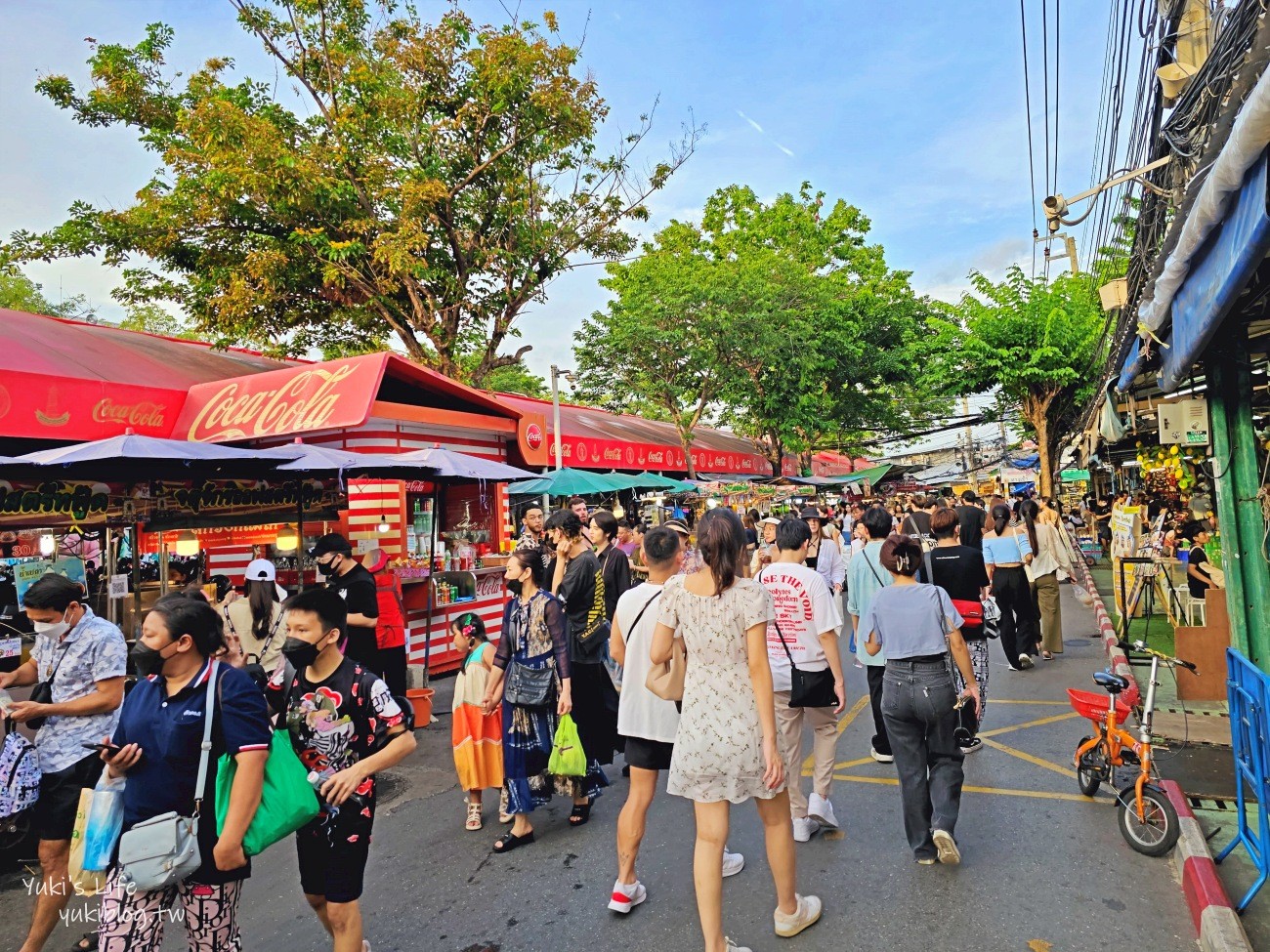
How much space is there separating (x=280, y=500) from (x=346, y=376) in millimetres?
1902

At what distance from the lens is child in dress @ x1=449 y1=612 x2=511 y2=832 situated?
14.8ft

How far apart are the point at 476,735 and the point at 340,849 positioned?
1878 mm

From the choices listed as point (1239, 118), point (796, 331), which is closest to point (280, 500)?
point (1239, 118)

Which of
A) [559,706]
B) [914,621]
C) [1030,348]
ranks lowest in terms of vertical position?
[559,706]

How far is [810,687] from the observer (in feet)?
12.9

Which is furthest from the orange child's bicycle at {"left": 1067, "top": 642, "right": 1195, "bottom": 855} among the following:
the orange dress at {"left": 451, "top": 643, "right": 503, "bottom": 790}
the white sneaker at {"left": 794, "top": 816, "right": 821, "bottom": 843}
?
the orange dress at {"left": 451, "top": 643, "right": 503, "bottom": 790}

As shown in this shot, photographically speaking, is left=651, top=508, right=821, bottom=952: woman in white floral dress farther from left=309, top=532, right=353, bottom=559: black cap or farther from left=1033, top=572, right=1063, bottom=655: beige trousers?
left=1033, top=572, right=1063, bottom=655: beige trousers

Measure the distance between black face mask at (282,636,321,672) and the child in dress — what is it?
186cm

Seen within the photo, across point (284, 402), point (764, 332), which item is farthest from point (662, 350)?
point (284, 402)

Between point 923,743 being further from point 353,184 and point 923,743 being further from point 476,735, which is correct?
point 353,184

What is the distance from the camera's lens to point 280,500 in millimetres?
9680

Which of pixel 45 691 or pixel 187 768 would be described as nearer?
pixel 187 768

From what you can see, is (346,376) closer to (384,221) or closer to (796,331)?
(384,221)

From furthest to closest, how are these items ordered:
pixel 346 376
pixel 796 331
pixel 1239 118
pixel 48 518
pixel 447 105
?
pixel 796 331 → pixel 447 105 → pixel 346 376 → pixel 48 518 → pixel 1239 118
